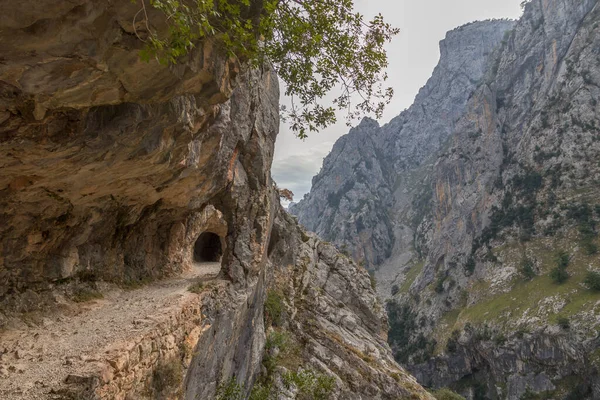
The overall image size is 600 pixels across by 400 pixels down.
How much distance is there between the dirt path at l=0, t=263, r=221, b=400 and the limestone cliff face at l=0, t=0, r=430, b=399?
0.05 meters

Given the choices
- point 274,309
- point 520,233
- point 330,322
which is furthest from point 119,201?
point 520,233

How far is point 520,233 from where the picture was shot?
287ft

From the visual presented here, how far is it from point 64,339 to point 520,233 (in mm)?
100765

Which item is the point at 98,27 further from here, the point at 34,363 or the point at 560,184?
the point at 560,184

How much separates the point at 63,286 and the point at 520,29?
15193 centimetres

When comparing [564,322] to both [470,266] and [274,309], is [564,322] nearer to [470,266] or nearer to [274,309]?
[470,266]

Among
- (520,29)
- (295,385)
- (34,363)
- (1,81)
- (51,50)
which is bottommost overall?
(295,385)

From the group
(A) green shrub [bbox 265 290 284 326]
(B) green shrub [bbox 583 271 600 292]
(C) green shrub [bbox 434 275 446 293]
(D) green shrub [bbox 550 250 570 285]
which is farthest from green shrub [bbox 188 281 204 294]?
(C) green shrub [bbox 434 275 446 293]

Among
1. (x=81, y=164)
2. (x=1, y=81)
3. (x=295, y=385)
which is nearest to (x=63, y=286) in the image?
(x=81, y=164)

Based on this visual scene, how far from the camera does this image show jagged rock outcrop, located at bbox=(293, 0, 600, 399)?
63656mm

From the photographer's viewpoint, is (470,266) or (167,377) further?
(470,266)

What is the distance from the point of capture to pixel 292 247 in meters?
33.1

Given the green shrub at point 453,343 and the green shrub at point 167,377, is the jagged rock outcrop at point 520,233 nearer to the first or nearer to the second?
the green shrub at point 453,343

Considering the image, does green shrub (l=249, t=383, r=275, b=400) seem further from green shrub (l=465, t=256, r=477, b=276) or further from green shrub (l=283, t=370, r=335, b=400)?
green shrub (l=465, t=256, r=477, b=276)
